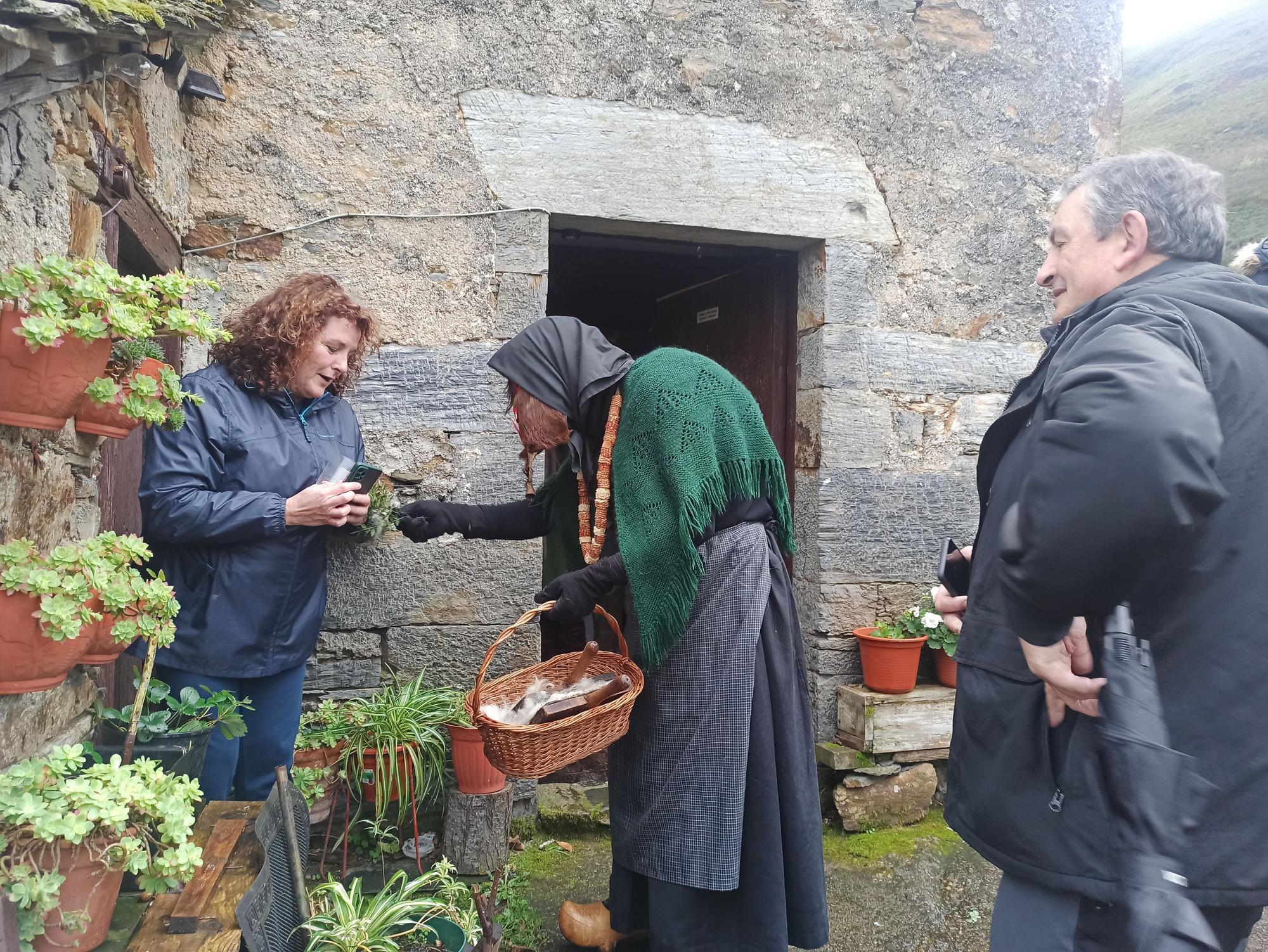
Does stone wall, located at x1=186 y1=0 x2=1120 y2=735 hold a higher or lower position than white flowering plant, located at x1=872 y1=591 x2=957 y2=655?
higher

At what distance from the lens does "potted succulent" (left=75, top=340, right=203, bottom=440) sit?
1583 millimetres

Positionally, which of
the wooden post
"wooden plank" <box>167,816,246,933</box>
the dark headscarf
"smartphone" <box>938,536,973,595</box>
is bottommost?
the wooden post

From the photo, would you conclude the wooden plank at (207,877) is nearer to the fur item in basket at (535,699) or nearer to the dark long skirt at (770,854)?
the fur item in basket at (535,699)

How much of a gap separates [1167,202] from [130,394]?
1984 millimetres

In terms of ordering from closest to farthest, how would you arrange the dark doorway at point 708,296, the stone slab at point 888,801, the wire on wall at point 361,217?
the wire on wall at point 361,217 < the stone slab at point 888,801 < the dark doorway at point 708,296

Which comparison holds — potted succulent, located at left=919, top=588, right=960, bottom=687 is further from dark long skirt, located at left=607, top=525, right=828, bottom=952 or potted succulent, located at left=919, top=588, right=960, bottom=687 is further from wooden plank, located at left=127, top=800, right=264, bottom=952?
wooden plank, located at left=127, top=800, right=264, bottom=952

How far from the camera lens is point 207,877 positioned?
162 cm

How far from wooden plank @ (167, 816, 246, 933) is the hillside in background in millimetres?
15471

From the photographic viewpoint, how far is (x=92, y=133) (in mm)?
1976

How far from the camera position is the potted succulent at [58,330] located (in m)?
1.31

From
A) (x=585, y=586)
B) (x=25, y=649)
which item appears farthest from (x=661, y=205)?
(x=25, y=649)

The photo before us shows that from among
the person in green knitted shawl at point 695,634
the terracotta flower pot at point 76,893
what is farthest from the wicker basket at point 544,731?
the terracotta flower pot at point 76,893

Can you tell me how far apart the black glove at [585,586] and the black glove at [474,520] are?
0.63 metres

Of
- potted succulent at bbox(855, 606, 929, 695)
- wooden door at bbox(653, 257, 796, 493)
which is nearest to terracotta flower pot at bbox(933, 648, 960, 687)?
potted succulent at bbox(855, 606, 929, 695)
